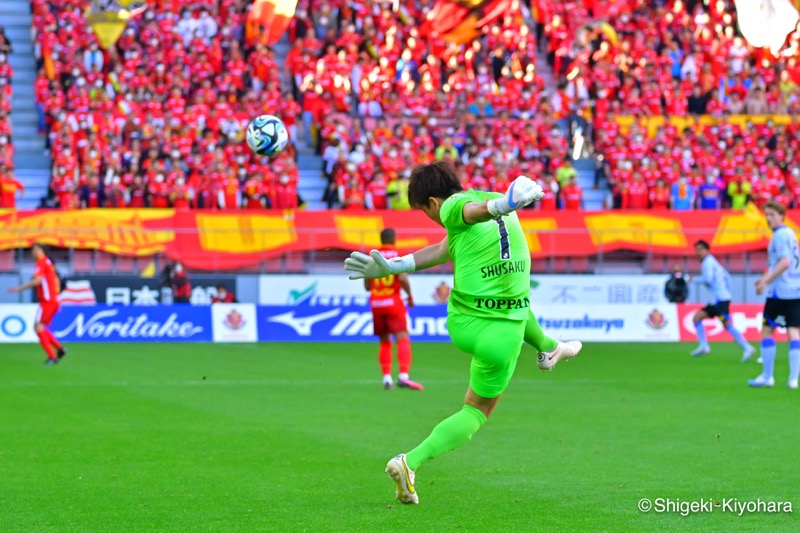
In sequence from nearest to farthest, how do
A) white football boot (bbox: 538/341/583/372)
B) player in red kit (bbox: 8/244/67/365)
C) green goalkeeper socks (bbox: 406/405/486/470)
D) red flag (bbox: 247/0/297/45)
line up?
1. green goalkeeper socks (bbox: 406/405/486/470)
2. white football boot (bbox: 538/341/583/372)
3. player in red kit (bbox: 8/244/67/365)
4. red flag (bbox: 247/0/297/45)

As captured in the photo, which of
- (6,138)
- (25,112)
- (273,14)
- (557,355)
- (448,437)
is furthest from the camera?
(25,112)

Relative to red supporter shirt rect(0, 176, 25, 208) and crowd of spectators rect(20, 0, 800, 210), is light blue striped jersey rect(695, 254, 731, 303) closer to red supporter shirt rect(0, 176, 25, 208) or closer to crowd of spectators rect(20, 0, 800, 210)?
crowd of spectators rect(20, 0, 800, 210)

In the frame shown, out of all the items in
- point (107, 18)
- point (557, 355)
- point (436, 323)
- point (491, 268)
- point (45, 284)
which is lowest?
point (436, 323)

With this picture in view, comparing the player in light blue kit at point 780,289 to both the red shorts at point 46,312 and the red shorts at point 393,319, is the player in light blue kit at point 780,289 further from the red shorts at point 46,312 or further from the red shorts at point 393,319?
the red shorts at point 46,312

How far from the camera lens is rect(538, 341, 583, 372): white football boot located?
865 cm

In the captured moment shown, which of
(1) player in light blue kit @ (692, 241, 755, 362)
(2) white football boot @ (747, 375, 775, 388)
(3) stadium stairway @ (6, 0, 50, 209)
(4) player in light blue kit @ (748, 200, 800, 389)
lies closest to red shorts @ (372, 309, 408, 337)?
(4) player in light blue kit @ (748, 200, 800, 389)

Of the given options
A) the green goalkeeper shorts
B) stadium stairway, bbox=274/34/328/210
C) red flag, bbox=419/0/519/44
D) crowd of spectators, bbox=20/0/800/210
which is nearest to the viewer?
the green goalkeeper shorts

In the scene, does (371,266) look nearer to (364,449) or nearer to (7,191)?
(364,449)

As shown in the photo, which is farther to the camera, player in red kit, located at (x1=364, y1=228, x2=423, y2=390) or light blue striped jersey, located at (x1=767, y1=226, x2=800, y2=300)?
player in red kit, located at (x1=364, y1=228, x2=423, y2=390)

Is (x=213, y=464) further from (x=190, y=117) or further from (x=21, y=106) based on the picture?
(x=21, y=106)

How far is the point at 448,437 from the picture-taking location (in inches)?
331

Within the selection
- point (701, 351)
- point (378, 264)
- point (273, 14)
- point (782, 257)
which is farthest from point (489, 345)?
point (273, 14)

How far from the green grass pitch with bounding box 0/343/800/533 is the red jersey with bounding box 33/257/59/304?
168 centimetres

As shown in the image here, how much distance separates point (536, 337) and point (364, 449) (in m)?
3.27
